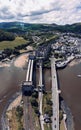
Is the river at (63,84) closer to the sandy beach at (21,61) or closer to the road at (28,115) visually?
the sandy beach at (21,61)

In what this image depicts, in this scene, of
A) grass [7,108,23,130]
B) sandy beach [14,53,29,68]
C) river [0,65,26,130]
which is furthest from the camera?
sandy beach [14,53,29,68]

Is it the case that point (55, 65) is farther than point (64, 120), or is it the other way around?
Result: point (55, 65)

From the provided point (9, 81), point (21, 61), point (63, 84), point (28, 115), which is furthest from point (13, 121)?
point (21, 61)

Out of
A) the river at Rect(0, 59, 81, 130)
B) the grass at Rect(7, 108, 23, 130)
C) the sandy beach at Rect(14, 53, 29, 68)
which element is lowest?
the grass at Rect(7, 108, 23, 130)

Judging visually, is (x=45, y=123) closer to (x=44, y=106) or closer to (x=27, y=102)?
(x=44, y=106)

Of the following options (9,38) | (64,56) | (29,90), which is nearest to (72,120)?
(29,90)

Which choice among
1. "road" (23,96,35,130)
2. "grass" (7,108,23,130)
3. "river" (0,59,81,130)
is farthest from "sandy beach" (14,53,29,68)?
"grass" (7,108,23,130)

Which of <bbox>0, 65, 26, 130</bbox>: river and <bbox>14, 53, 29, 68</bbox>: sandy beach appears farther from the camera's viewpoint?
<bbox>14, 53, 29, 68</bbox>: sandy beach

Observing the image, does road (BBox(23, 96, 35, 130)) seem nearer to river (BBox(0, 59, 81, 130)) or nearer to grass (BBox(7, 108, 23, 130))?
grass (BBox(7, 108, 23, 130))
